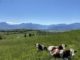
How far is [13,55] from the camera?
97.8ft

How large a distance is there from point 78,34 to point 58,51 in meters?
20.4

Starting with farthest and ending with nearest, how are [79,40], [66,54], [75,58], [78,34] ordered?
[78,34] < [79,40] < [75,58] < [66,54]

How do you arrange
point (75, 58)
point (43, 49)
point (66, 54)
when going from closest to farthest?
point (66, 54), point (75, 58), point (43, 49)

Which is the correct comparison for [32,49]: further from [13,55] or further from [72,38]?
[72,38]

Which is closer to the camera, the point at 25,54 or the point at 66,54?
the point at 66,54

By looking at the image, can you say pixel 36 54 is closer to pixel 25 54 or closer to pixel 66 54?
pixel 25 54

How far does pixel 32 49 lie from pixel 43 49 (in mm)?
2044

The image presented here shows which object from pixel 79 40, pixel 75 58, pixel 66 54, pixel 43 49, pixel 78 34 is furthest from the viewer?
pixel 78 34

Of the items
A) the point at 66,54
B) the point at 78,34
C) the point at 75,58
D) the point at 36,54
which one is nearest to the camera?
the point at 66,54

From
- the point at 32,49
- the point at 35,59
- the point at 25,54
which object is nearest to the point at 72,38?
the point at 32,49

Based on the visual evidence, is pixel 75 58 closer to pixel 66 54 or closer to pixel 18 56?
pixel 66 54

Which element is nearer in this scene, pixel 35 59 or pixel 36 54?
pixel 35 59

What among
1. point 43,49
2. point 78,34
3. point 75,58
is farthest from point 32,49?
point 78,34

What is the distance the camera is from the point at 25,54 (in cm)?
2920
